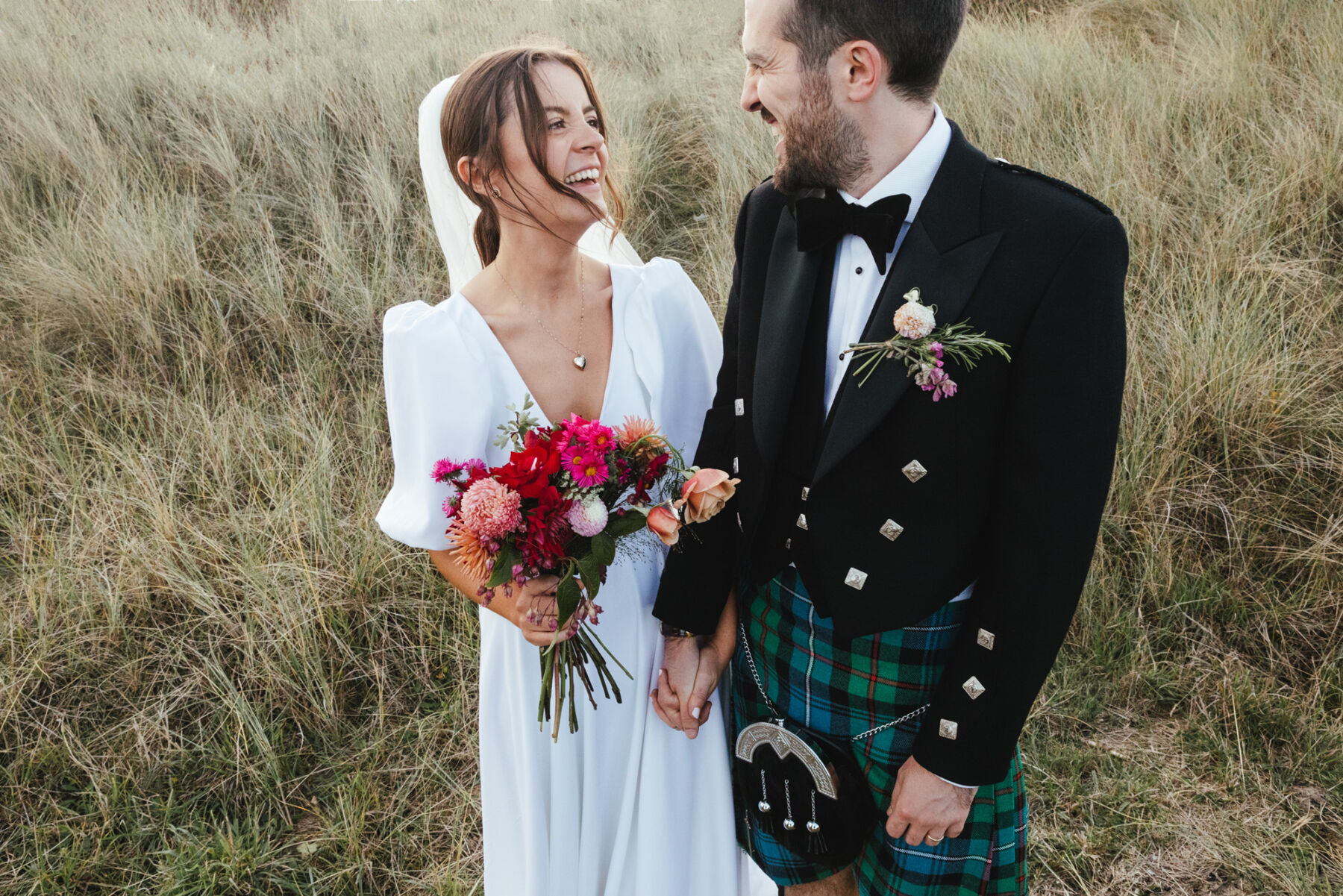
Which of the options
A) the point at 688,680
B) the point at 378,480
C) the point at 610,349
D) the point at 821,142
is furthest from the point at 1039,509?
the point at 378,480

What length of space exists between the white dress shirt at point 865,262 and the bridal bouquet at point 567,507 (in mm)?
364

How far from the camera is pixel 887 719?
5.81 feet

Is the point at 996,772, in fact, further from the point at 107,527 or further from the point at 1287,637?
the point at 107,527

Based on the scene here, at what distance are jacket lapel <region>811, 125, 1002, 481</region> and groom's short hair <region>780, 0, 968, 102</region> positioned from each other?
0.17 m

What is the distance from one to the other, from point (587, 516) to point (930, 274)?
0.76 m

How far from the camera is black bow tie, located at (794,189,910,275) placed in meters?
1.58

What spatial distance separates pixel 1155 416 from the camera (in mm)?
3596

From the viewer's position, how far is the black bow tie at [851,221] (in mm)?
1577

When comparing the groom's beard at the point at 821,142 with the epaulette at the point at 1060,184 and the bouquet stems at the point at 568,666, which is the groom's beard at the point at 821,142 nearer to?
the epaulette at the point at 1060,184

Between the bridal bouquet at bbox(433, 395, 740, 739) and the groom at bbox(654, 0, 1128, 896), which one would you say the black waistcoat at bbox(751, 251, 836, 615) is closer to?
the groom at bbox(654, 0, 1128, 896)

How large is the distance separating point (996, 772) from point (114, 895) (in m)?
2.81

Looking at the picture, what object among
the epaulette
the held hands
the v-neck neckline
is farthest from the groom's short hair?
the held hands

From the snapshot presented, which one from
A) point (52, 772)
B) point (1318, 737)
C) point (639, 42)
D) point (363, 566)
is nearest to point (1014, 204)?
point (1318, 737)

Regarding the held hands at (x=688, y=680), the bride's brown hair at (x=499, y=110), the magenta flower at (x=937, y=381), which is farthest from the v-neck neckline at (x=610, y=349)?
the magenta flower at (x=937, y=381)
